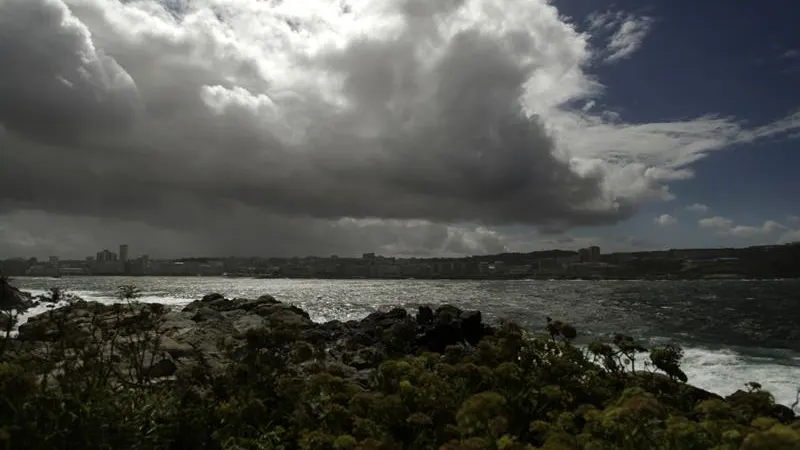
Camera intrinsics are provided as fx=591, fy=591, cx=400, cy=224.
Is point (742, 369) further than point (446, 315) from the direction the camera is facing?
No

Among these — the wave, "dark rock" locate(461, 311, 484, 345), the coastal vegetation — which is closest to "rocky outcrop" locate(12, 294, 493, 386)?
"dark rock" locate(461, 311, 484, 345)

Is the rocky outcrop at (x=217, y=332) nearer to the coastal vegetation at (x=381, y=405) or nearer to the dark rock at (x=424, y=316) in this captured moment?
the dark rock at (x=424, y=316)

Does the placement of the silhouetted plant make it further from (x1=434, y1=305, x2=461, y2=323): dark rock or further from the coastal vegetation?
(x1=434, y1=305, x2=461, y2=323): dark rock

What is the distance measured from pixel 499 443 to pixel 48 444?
381 centimetres

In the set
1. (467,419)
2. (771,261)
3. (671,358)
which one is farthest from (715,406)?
(771,261)

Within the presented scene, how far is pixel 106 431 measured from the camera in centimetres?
580

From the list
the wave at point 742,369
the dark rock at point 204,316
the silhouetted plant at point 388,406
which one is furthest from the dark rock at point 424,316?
the silhouetted plant at point 388,406

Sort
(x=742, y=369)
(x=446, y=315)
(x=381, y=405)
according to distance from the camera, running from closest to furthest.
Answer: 1. (x=381, y=405)
2. (x=742, y=369)
3. (x=446, y=315)

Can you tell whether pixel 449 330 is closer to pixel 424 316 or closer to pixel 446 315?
pixel 446 315

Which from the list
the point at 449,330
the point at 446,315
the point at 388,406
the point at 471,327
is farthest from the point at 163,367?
the point at 471,327

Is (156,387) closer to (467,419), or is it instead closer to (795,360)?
(467,419)

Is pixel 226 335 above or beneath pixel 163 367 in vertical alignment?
above

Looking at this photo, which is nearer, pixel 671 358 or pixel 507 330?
pixel 671 358

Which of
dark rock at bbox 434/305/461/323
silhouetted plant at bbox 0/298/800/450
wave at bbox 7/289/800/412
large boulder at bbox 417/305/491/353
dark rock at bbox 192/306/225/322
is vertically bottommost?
wave at bbox 7/289/800/412
